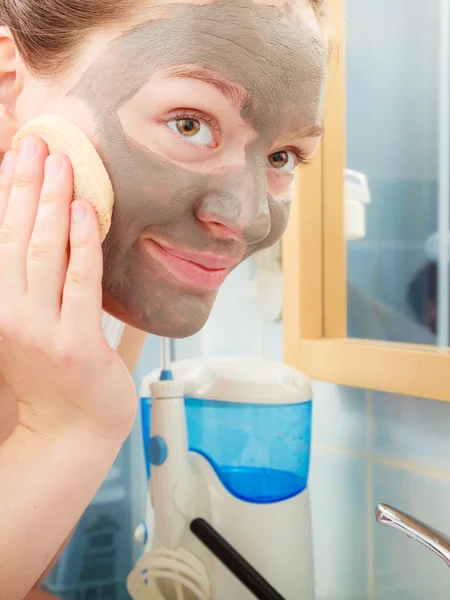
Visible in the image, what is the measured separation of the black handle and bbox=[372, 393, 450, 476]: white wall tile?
9.2 inches

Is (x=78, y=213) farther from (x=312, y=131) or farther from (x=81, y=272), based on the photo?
(x=312, y=131)

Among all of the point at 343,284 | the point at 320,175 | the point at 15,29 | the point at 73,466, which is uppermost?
the point at 15,29

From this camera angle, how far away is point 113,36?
0.55 m

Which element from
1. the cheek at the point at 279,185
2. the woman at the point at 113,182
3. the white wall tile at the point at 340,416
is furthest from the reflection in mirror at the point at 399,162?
the woman at the point at 113,182

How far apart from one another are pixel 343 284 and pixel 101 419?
539mm

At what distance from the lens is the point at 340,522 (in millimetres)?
954

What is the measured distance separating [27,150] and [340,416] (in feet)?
1.94

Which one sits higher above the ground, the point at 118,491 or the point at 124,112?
the point at 124,112

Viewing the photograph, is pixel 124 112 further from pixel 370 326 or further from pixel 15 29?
pixel 370 326

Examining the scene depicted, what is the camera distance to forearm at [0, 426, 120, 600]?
548mm

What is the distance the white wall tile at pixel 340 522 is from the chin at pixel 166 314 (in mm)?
420

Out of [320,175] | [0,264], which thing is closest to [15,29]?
[0,264]

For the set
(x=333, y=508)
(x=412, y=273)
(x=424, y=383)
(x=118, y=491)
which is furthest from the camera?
(x=118, y=491)

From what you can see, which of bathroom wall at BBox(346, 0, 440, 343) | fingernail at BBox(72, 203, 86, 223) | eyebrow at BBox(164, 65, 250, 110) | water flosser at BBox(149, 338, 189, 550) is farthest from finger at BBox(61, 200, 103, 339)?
bathroom wall at BBox(346, 0, 440, 343)
